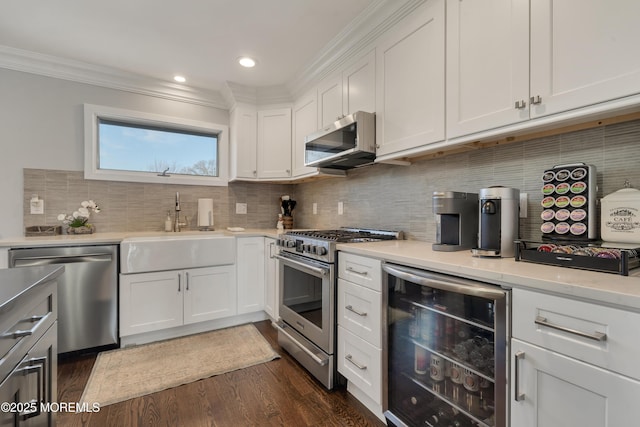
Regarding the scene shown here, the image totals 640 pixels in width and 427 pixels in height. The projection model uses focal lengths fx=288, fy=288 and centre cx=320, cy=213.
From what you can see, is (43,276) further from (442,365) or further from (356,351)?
(442,365)

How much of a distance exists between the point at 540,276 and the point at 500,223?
1.54 feet

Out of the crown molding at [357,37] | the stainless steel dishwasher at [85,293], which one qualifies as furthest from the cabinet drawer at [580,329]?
the stainless steel dishwasher at [85,293]

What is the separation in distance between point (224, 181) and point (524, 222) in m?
2.99

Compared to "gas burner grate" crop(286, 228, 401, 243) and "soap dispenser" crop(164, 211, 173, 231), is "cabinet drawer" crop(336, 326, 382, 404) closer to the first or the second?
"gas burner grate" crop(286, 228, 401, 243)

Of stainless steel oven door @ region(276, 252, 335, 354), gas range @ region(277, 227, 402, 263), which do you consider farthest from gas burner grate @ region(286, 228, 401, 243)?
stainless steel oven door @ region(276, 252, 335, 354)

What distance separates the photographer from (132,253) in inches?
95.0

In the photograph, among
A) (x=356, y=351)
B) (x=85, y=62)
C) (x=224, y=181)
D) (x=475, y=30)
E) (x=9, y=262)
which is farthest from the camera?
(x=224, y=181)

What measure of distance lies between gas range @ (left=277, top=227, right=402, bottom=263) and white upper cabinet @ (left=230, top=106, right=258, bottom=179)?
1152 mm

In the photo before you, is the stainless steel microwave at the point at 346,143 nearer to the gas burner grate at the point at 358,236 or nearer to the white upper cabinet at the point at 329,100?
the white upper cabinet at the point at 329,100

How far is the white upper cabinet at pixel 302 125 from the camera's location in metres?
2.82

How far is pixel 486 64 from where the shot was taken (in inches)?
54.6

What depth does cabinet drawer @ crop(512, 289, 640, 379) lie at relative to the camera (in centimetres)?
75

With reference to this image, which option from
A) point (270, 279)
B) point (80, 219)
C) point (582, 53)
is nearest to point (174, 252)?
point (270, 279)

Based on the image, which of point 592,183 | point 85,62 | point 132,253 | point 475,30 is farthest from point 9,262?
point 592,183
